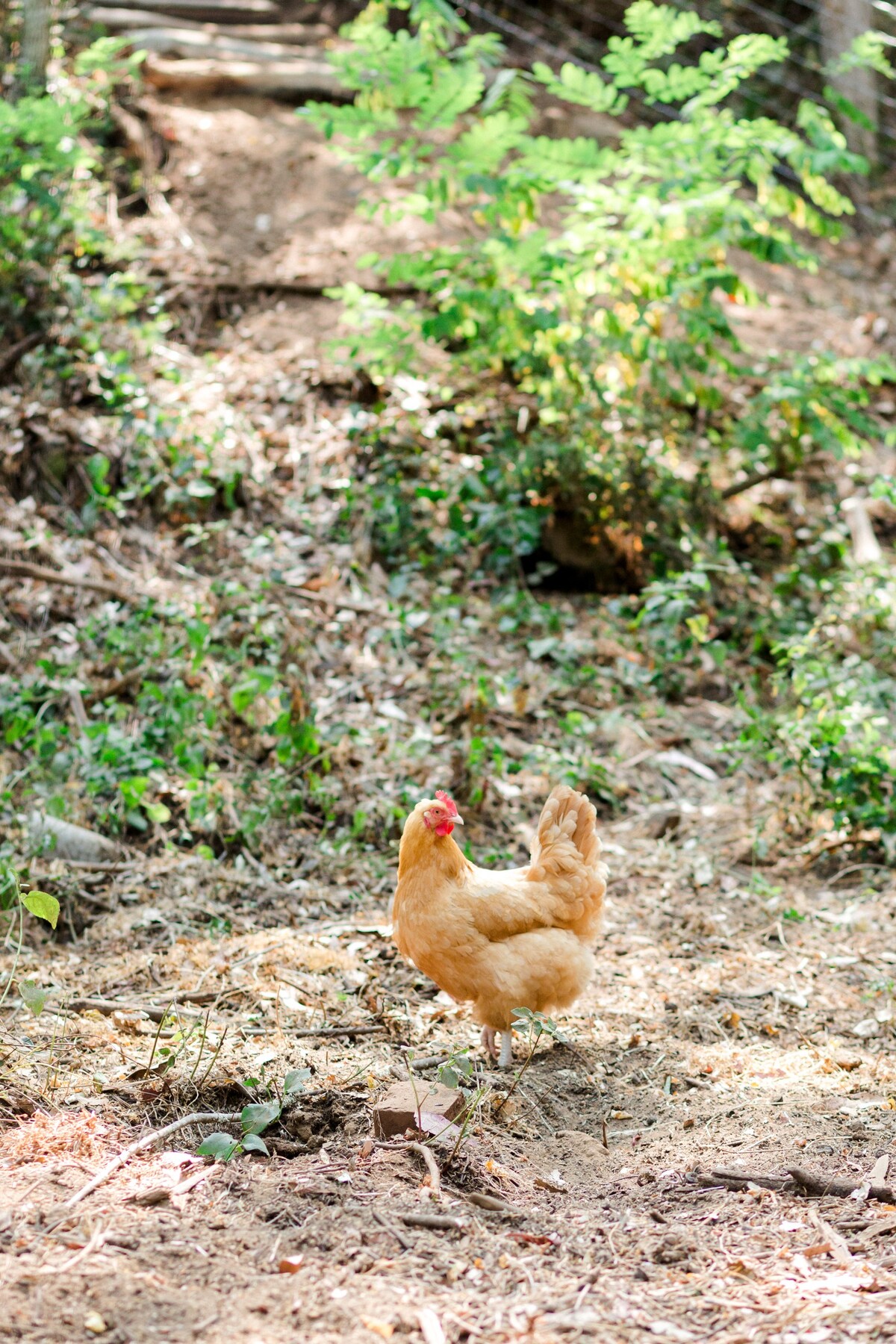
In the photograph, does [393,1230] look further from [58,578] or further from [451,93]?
[451,93]

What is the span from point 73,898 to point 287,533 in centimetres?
316

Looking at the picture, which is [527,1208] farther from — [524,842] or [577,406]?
[577,406]

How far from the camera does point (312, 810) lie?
17.2 ft

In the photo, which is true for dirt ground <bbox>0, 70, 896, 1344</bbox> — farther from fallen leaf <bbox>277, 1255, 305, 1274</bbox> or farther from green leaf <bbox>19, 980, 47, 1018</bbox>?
green leaf <bbox>19, 980, 47, 1018</bbox>

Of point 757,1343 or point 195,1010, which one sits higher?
point 757,1343

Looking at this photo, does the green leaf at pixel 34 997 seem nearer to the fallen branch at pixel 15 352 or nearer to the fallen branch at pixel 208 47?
the fallen branch at pixel 15 352

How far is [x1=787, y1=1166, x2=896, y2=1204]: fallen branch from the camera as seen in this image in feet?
8.41

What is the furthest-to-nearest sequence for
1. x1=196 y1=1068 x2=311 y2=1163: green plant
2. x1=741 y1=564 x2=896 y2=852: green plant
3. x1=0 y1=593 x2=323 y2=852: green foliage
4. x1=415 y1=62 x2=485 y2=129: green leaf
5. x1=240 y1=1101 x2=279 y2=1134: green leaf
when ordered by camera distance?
1. x1=415 y1=62 x2=485 y2=129: green leaf
2. x1=741 y1=564 x2=896 y2=852: green plant
3. x1=0 y1=593 x2=323 y2=852: green foliage
4. x1=240 y1=1101 x2=279 y2=1134: green leaf
5. x1=196 y1=1068 x2=311 y2=1163: green plant

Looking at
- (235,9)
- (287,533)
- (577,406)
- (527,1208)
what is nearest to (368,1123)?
(527,1208)

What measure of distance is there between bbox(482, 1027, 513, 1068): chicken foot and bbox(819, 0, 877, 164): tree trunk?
9.51 metres

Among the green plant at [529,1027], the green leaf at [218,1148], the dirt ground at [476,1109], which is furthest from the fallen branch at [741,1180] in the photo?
the green leaf at [218,1148]

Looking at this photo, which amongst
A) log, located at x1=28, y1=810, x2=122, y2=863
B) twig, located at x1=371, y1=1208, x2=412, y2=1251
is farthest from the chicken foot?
log, located at x1=28, y1=810, x2=122, y2=863

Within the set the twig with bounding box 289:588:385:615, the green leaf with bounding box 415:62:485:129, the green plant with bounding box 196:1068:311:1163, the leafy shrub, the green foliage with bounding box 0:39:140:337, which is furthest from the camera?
the green foliage with bounding box 0:39:140:337

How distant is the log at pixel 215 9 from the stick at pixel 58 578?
6680 mm
